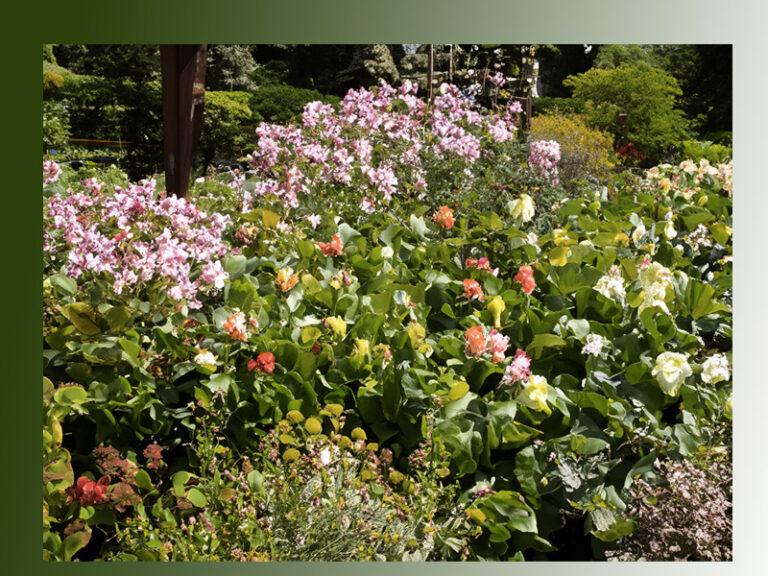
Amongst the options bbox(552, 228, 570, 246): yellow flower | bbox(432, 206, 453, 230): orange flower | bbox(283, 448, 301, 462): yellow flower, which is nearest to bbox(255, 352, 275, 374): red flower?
bbox(283, 448, 301, 462): yellow flower

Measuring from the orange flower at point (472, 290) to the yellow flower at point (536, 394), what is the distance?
19.0 inches

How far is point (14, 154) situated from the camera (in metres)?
2.50

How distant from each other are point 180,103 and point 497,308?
65.5 inches

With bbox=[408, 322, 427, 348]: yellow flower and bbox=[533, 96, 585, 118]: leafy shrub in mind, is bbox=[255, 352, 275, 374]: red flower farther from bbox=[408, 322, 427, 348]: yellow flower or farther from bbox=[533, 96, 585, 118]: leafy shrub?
bbox=[533, 96, 585, 118]: leafy shrub

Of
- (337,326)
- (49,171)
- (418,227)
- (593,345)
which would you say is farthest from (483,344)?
(49,171)

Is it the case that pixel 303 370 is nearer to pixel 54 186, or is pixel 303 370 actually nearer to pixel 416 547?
pixel 416 547

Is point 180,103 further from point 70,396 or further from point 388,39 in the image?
point 70,396

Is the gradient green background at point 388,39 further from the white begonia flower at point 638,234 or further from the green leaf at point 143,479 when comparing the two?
the white begonia flower at point 638,234

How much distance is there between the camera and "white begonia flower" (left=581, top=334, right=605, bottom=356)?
2.33 metres

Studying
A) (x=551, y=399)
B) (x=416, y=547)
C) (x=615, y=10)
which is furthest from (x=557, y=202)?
(x=416, y=547)

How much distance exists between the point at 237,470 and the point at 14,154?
1321 mm

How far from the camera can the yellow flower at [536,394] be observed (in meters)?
2.19

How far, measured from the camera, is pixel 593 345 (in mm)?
2332

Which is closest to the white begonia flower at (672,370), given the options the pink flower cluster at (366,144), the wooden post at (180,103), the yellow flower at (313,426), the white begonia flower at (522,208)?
the yellow flower at (313,426)
